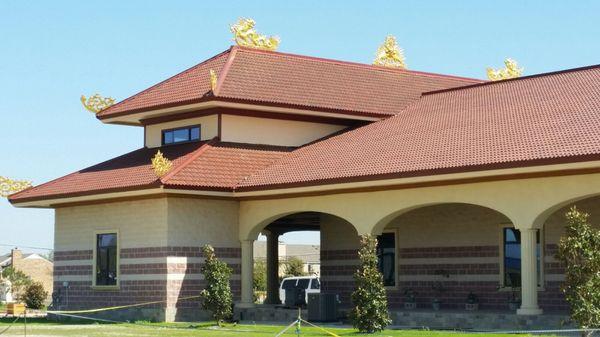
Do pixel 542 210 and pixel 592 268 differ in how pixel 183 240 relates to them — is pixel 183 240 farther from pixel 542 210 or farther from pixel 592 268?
pixel 592 268

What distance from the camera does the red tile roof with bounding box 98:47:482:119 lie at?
35.0m

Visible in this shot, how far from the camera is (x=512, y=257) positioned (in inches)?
1195

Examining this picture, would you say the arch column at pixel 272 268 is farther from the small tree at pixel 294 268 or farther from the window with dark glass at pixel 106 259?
the small tree at pixel 294 268

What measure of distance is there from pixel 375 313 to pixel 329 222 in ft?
33.0

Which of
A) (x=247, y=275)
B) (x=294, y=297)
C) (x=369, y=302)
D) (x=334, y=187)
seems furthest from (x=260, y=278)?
(x=369, y=302)

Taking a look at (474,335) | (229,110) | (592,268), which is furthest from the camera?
(229,110)

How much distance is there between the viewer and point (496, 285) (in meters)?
30.6

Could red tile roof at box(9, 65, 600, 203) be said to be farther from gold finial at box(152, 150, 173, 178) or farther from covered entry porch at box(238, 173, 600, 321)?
covered entry porch at box(238, 173, 600, 321)

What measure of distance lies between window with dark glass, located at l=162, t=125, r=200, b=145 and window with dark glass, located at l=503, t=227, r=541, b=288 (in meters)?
9.94

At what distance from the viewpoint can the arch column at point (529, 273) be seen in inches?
1041

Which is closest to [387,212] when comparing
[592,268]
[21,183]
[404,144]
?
[404,144]

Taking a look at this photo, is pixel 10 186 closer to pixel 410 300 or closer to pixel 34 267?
pixel 410 300

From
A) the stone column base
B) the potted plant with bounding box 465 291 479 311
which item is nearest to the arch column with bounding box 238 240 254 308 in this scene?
the stone column base

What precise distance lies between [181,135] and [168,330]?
867 centimetres
